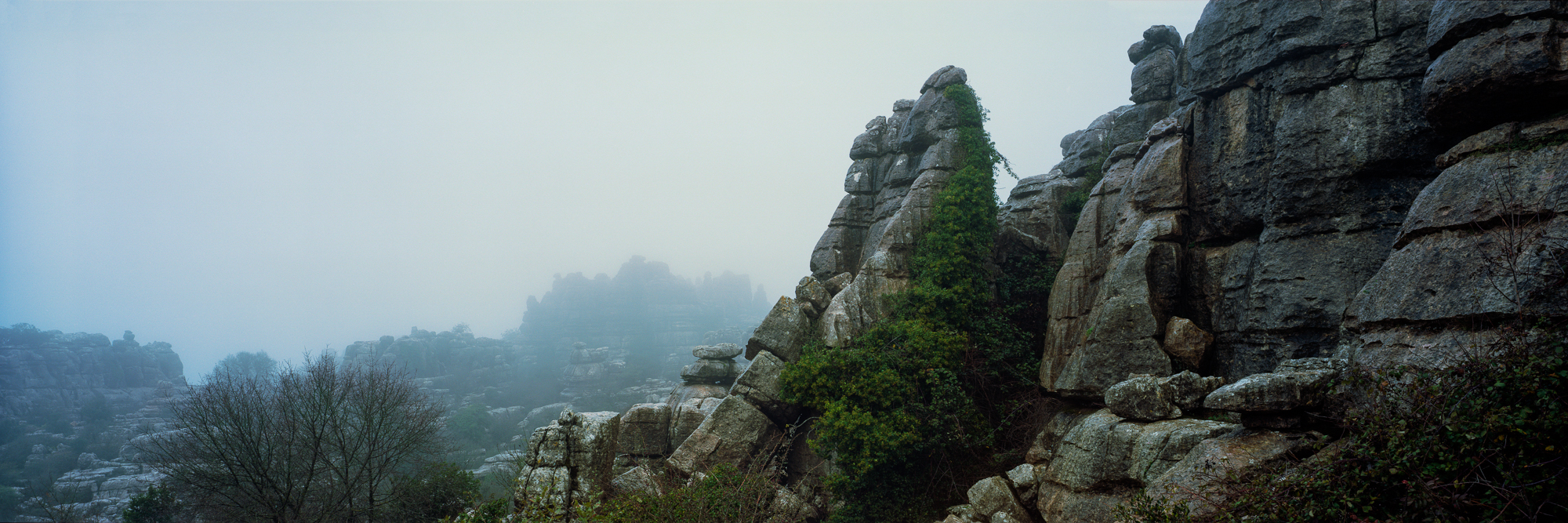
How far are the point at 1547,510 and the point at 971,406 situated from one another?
1097 centimetres

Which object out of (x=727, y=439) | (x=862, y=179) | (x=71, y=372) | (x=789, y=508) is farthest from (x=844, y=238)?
(x=71, y=372)

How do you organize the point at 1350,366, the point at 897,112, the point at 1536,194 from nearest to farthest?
1. the point at 1536,194
2. the point at 1350,366
3. the point at 897,112

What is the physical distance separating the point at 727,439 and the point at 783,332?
4.70 m

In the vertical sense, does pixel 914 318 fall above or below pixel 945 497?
above

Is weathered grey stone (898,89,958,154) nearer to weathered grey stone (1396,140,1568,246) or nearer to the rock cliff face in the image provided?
weathered grey stone (1396,140,1568,246)

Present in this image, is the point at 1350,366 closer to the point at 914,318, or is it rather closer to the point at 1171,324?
the point at 1171,324

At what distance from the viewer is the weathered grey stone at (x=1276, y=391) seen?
8.29m

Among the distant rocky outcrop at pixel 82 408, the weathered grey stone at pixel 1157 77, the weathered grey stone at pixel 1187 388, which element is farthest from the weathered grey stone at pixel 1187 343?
the distant rocky outcrop at pixel 82 408

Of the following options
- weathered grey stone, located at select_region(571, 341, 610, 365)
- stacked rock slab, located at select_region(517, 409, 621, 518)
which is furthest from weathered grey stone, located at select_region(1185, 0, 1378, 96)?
weathered grey stone, located at select_region(571, 341, 610, 365)

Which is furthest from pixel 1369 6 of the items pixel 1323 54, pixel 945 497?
pixel 945 497

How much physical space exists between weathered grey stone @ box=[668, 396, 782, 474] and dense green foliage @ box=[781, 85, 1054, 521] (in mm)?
1737

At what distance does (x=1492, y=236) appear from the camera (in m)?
7.55

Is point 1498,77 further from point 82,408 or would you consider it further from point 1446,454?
point 82,408

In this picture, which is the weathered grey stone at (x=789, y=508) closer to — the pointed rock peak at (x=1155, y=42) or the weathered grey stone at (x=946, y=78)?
the weathered grey stone at (x=946, y=78)
